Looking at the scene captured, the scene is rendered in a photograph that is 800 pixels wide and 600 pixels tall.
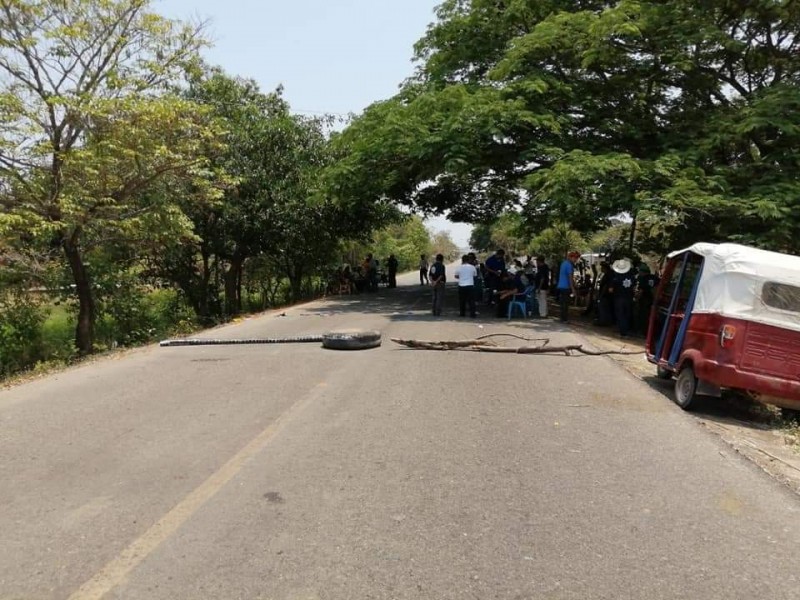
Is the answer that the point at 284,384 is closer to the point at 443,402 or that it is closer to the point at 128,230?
the point at 443,402

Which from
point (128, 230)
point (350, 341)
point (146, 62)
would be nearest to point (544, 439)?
point (350, 341)

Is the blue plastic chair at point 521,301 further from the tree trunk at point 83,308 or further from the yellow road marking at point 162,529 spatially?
the yellow road marking at point 162,529

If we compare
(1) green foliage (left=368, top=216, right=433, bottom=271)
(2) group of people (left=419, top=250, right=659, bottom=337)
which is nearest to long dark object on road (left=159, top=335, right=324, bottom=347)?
(2) group of people (left=419, top=250, right=659, bottom=337)

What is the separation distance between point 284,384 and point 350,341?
9.77 feet

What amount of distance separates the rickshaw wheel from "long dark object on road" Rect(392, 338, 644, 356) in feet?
10.5

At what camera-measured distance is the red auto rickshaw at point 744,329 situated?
722 centimetres

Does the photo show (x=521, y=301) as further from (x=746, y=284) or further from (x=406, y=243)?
(x=406, y=243)

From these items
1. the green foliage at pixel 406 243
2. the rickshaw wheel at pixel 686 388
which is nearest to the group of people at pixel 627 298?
the rickshaw wheel at pixel 686 388

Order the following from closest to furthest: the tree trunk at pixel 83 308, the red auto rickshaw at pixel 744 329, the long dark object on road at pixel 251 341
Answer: the red auto rickshaw at pixel 744 329, the long dark object on road at pixel 251 341, the tree trunk at pixel 83 308

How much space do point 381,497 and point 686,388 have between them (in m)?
4.77

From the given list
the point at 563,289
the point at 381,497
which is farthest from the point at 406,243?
the point at 381,497

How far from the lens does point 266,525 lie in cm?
411

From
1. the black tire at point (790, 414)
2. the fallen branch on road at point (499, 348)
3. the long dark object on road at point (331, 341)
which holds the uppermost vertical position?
the long dark object on road at point (331, 341)

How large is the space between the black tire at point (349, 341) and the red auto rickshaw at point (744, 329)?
5.40 m
